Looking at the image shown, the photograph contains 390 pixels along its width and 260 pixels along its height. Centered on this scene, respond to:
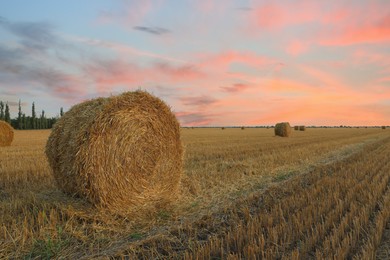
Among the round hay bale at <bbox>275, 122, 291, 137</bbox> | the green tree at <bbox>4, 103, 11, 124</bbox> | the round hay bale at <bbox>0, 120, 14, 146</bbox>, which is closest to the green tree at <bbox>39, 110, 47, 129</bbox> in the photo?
the green tree at <bbox>4, 103, 11, 124</bbox>

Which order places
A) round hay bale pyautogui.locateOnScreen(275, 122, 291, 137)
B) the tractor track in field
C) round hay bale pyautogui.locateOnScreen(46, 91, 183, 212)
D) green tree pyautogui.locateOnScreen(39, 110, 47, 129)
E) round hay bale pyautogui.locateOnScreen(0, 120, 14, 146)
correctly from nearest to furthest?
the tractor track in field → round hay bale pyautogui.locateOnScreen(46, 91, 183, 212) → round hay bale pyautogui.locateOnScreen(0, 120, 14, 146) → round hay bale pyautogui.locateOnScreen(275, 122, 291, 137) → green tree pyautogui.locateOnScreen(39, 110, 47, 129)

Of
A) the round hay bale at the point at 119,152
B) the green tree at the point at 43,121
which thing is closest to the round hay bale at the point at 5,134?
the round hay bale at the point at 119,152

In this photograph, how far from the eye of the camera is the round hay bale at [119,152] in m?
6.33

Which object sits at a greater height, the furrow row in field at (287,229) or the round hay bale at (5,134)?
the round hay bale at (5,134)

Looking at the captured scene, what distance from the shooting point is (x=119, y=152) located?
6832mm

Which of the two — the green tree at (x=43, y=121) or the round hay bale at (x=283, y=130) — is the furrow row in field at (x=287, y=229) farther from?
the green tree at (x=43, y=121)

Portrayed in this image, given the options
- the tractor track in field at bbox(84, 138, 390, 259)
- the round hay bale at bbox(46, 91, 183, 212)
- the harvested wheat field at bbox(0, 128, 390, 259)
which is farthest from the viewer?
the round hay bale at bbox(46, 91, 183, 212)

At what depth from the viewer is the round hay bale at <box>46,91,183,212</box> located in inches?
249

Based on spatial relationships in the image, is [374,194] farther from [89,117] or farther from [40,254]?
[40,254]

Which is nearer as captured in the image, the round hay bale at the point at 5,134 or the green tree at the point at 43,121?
the round hay bale at the point at 5,134

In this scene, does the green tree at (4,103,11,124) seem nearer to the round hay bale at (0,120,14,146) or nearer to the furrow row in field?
the round hay bale at (0,120,14,146)

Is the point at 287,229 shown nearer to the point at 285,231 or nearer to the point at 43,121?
the point at 285,231

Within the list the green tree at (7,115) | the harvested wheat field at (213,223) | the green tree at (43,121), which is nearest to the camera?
the harvested wheat field at (213,223)

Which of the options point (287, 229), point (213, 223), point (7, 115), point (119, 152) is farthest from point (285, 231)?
point (7, 115)
